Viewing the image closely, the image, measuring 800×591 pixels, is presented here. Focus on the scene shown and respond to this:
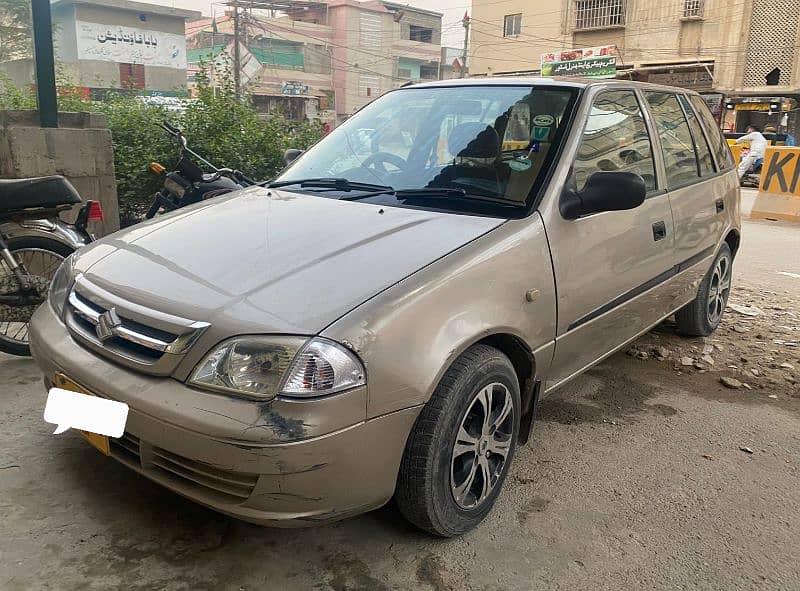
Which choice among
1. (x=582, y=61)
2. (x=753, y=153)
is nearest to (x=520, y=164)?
(x=753, y=153)

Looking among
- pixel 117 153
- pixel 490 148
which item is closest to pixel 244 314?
pixel 490 148

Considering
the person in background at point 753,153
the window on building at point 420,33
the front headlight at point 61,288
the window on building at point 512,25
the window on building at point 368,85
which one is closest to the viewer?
the front headlight at point 61,288

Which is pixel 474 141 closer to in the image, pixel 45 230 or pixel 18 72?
pixel 45 230

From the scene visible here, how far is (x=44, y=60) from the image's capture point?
508cm

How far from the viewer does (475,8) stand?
40125 millimetres

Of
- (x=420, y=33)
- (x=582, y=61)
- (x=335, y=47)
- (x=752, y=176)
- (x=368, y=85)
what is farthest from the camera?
(x=420, y=33)

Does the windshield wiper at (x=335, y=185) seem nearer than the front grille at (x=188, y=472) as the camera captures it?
No

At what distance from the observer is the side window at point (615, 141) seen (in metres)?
3.11

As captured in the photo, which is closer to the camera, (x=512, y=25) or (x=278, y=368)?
(x=278, y=368)

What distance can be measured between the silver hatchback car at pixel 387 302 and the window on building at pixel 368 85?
52423 mm

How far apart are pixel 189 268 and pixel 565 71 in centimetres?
3409

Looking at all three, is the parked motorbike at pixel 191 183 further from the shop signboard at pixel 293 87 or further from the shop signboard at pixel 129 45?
A: the shop signboard at pixel 293 87

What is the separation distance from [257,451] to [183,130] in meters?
5.67

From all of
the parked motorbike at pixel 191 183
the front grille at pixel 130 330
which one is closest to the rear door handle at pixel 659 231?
the front grille at pixel 130 330
